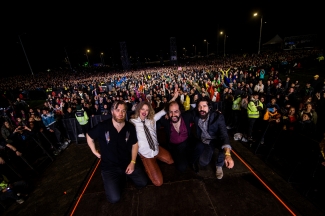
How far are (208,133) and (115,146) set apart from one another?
2206mm

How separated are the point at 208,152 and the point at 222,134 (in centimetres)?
56

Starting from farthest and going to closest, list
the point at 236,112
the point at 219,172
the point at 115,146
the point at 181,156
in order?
the point at 236,112, the point at 181,156, the point at 219,172, the point at 115,146

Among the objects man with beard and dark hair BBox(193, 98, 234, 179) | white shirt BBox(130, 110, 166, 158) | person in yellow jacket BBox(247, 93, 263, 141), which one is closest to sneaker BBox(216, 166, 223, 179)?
man with beard and dark hair BBox(193, 98, 234, 179)

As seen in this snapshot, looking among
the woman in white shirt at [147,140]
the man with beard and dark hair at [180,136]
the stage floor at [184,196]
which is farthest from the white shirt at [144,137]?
the stage floor at [184,196]

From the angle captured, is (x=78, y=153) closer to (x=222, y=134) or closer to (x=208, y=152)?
(x=208, y=152)

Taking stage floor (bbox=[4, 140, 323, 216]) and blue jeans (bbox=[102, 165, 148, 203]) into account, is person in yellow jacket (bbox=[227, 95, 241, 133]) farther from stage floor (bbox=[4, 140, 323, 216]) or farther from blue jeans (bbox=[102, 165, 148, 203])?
blue jeans (bbox=[102, 165, 148, 203])

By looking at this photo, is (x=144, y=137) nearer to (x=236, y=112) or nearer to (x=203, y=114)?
(x=203, y=114)

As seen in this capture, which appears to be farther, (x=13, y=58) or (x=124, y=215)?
(x=13, y=58)

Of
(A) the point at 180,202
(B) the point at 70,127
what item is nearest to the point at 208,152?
(A) the point at 180,202

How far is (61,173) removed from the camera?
198 inches

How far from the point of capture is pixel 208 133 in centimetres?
396

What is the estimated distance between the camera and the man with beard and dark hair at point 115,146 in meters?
3.38

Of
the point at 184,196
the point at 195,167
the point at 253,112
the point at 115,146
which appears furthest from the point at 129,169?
the point at 253,112

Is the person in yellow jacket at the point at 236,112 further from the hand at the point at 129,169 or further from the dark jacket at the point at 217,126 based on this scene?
the hand at the point at 129,169
